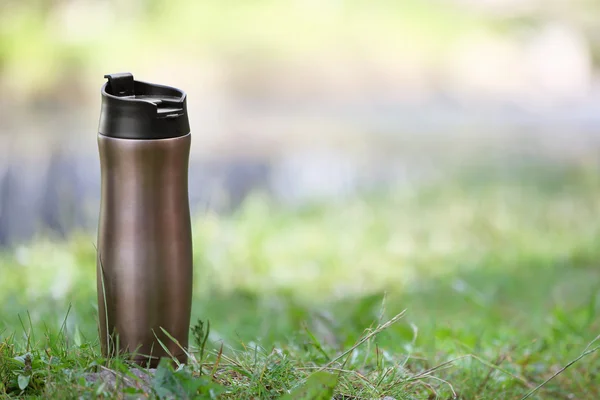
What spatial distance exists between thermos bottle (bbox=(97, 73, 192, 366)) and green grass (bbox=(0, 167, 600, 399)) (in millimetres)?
91

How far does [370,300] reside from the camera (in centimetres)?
259

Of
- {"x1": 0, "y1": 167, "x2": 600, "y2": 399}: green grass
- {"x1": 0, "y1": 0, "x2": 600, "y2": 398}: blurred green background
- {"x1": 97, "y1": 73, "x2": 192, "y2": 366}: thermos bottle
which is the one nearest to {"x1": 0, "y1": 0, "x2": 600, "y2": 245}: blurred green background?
{"x1": 0, "y1": 0, "x2": 600, "y2": 398}: blurred green background

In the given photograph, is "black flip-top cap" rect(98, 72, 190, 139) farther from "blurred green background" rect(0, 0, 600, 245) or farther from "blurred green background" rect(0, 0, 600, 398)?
"blurred green background" rect(0, 0, 600, 245)

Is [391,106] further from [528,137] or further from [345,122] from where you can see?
[528,137]

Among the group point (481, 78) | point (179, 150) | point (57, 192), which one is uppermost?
point (179, 150)

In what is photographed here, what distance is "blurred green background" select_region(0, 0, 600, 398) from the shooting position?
310 centimetres

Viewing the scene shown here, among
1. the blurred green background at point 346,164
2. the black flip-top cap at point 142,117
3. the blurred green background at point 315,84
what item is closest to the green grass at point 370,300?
the blurred green background at point 346,164

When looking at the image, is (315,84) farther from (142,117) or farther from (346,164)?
(142,117)

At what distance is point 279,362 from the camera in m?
1.67

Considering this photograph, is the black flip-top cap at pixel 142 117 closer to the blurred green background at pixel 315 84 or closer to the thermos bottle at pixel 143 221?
the thermos bottle at pixel 143 221

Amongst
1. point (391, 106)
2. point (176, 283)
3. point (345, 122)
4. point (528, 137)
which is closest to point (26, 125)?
point (345, 122)

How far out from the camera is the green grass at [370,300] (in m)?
1.62

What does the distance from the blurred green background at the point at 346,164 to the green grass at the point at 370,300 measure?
19 mm

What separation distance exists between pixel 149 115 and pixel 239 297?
2.03 metres
